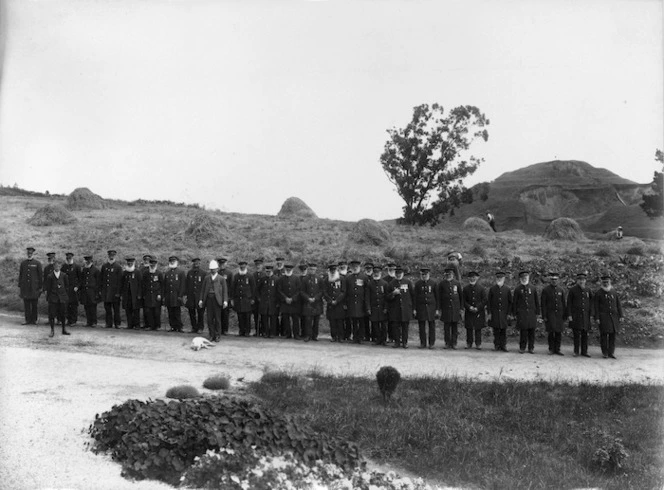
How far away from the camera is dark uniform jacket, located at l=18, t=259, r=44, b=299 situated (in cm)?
1539

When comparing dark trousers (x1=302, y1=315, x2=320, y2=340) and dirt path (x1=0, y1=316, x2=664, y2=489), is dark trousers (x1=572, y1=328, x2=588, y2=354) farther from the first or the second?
dark trousers (x1=302, y1=315, x2=320, y2=340)

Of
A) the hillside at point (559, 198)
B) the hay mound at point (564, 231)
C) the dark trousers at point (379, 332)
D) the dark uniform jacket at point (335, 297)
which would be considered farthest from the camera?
the hillside at point (559, 198)

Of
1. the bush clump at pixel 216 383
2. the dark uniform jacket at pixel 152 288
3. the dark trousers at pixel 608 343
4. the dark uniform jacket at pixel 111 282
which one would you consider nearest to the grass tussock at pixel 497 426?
the bush clump at pixel 216 383

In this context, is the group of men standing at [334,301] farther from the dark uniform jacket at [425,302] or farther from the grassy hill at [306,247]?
the grassy hill at [306,247]

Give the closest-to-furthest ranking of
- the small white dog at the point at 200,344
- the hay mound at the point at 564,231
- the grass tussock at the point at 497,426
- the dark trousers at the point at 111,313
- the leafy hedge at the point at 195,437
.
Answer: the leafy hedge at the point at 195,437, the grass tussock at the point at 497,426, the small white dog at the point at 200,344, the dark trousers at the point at 111,313, the hay mound at the point at 564,231

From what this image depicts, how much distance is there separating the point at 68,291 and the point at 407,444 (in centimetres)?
1088

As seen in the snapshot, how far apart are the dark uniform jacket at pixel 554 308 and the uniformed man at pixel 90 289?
36.5ft

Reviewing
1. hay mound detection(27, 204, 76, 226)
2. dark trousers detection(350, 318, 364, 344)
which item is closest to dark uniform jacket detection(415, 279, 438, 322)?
dark trousers detection(350, 318, 364, 344)

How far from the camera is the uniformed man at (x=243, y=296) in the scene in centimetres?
1527

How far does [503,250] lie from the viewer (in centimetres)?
2331

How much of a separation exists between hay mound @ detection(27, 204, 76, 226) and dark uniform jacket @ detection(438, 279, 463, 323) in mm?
18781

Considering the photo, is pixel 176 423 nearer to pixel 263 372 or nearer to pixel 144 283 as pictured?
pixel 263 372

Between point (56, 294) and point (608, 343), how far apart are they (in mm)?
12569

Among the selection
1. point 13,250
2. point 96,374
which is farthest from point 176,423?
point 13,250
